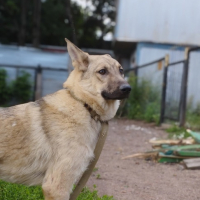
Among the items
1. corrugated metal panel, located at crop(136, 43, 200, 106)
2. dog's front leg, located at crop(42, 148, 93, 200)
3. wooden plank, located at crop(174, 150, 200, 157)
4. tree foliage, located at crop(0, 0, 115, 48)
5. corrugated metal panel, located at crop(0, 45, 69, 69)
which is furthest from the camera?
tree foliage, located at crop(0, 0, 115, 48)

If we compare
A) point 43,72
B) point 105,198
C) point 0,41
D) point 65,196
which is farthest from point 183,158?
point 0,41

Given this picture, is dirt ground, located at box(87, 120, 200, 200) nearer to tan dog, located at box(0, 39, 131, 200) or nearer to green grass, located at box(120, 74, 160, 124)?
tan dog, located at box(0, 39, 131, 200)

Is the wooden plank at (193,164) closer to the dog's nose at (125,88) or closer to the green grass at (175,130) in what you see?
the green grass at (175,130)

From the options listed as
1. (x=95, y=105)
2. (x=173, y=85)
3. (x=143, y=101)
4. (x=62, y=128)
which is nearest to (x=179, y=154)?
(x=95, y=105)

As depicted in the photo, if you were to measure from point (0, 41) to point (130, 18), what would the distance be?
621 inches

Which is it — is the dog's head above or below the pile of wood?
above

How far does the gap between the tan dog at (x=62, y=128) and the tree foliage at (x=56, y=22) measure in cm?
2543

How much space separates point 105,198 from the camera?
4645 mm

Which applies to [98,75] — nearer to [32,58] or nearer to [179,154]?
[179,154]

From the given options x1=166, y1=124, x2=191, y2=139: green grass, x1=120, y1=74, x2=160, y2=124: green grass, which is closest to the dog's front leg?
x1=166, y1=124, x2=191, y2=139: green grass

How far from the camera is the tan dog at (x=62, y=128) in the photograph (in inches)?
145

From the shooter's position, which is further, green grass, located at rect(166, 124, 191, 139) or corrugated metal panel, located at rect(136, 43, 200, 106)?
corrugated metal panel, located at rect(136, 43, 200, 106)

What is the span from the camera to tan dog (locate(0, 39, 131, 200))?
12.1 feet

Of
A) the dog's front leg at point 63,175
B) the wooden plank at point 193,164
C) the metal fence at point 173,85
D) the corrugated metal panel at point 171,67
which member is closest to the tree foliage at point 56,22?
the corrugated metal panel at point 171,67
